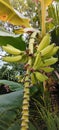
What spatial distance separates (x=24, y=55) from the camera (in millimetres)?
1370

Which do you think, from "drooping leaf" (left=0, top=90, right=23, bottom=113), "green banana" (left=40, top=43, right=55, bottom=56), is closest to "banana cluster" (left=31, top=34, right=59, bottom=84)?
"green banana" (left=40, top=43, right=55, bottom=56)

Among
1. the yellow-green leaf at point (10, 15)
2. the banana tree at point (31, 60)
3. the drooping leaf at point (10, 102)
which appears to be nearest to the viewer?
the banana tree at point (31, 60)

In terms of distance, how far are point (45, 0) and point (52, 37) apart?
0.23 metres

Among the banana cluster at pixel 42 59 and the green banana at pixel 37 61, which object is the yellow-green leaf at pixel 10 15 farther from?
A: the green banana at pixel 37 61

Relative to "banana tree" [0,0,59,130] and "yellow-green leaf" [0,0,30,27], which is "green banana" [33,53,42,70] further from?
"yellow-green leaf" [0,0,30,27]

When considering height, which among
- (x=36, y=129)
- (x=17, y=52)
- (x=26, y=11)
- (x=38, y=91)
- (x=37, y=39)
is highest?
(x=26, y=11)

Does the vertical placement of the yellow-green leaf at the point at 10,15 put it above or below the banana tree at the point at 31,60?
above

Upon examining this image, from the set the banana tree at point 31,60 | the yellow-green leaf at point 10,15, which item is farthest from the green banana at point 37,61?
the yellow-green leaf at point 10,15

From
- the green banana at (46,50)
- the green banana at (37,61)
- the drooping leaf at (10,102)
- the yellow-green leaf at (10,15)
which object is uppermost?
the yellow-green leaf at (10,15)

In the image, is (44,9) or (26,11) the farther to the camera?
(26,11)

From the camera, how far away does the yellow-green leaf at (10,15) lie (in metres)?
1.91

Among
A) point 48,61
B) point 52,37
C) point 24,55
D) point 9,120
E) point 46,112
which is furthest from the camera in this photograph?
point 52,37

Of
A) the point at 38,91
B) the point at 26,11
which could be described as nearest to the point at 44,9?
the point at 38,91

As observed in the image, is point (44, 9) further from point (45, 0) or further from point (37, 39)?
point (37, 39)
